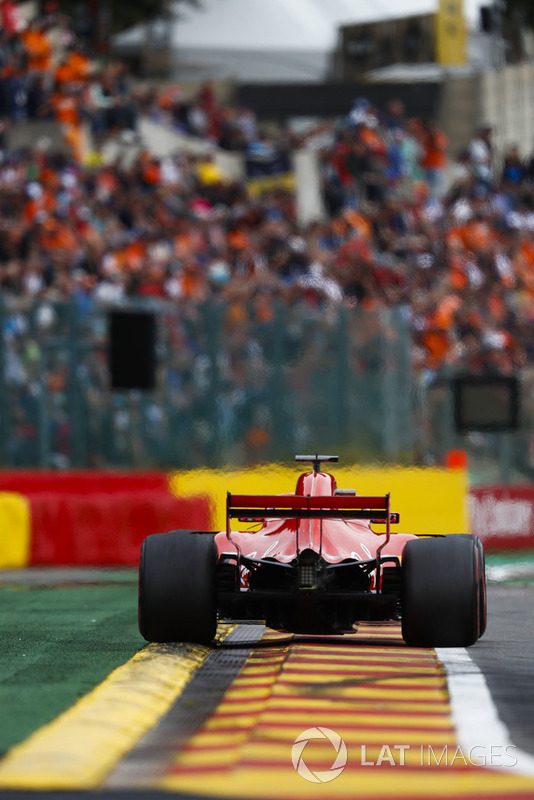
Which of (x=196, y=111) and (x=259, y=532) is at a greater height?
(x=196, y=111)

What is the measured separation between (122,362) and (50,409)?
3.43 ft

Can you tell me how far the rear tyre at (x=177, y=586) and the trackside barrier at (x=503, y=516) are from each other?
982 centimetres

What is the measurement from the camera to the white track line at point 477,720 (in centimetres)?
498

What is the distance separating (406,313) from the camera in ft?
61.1

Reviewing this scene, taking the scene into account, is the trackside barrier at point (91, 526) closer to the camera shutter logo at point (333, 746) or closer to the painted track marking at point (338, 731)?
the painted track marking at point (338, 731)

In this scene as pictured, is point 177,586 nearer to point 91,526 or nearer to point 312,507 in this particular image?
point 312,507

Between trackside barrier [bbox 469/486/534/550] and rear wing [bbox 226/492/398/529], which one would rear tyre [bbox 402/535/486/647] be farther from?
trackside barrier [bbox 469/486/534/550]

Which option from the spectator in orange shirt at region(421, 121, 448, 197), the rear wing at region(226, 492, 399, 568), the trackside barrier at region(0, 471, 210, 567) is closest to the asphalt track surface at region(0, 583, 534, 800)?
the rear wing at region(226, 492, 399, 568)

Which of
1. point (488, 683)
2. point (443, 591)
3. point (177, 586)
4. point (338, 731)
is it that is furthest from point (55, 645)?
point (338, 731)

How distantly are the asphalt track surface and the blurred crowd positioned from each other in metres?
8.49

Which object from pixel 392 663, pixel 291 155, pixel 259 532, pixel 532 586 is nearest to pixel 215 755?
pixel 392 663

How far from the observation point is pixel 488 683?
6902 millimetres

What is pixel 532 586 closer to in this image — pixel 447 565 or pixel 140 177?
pixel 447 565

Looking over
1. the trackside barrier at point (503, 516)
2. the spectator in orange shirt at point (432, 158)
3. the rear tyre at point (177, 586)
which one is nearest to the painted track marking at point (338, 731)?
the rear tyre at point (177, 586)
